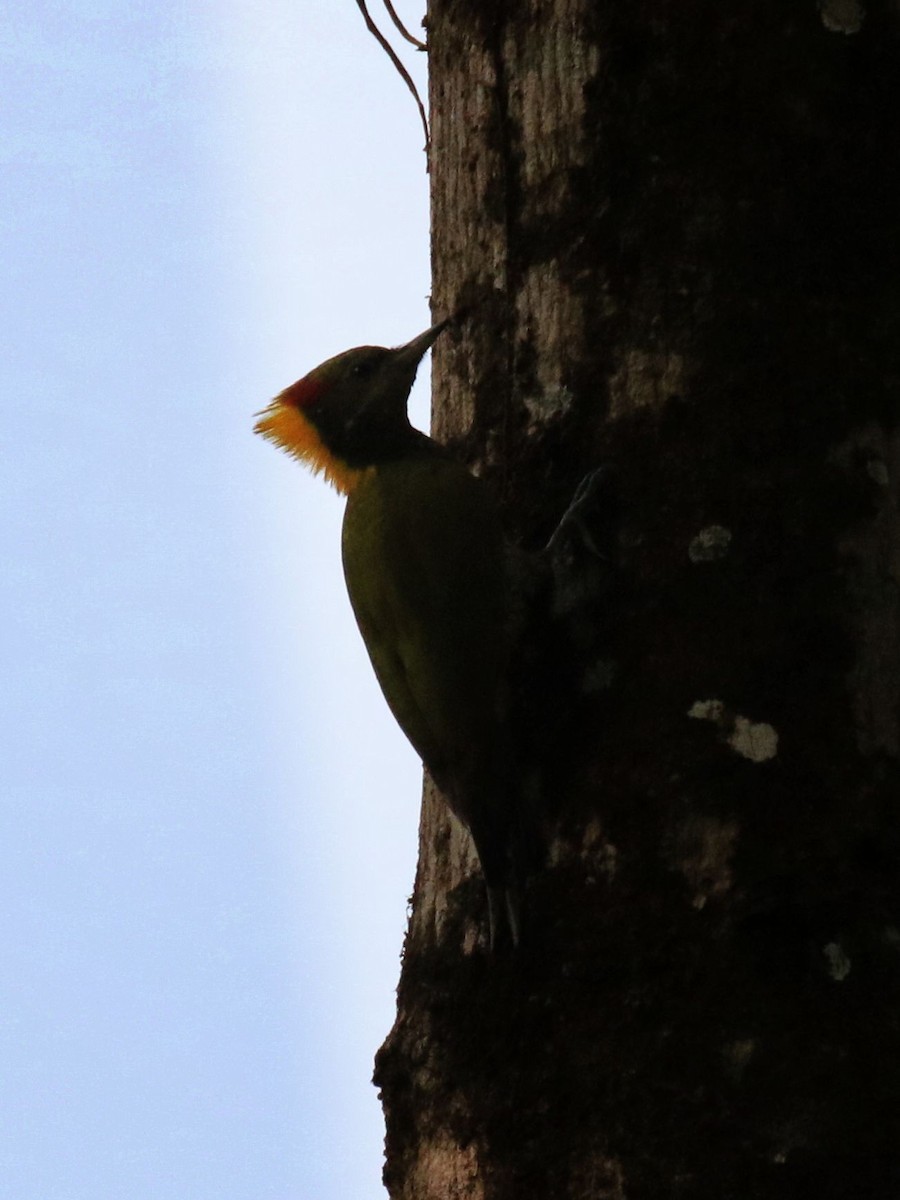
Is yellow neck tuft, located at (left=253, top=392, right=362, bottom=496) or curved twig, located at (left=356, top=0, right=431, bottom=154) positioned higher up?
curved twig, located at (left=356, top=0, right=431, bottom=154)

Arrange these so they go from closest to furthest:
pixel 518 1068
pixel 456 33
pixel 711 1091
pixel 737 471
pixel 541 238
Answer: pixel 711 1091, pixel 518 1068, pixel 737 471, pixel 541 238, pixel 456 33

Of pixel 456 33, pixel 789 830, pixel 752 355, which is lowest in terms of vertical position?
pixel 789 830

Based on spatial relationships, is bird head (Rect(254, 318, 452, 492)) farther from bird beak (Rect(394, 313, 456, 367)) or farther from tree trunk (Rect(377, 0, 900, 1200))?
A: tree trunk (Rect(377, 0, 900, 1200))

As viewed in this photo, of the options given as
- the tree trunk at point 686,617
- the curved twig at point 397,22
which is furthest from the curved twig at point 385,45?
the tree trunk at point 686,617

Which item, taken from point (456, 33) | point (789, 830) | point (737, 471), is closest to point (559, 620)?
point (737, 471)

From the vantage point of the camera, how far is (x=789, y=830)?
2602mm

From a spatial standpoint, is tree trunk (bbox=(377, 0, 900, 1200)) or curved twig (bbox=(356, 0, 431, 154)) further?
curved twig (bbox=(356, 0, 431, 154))

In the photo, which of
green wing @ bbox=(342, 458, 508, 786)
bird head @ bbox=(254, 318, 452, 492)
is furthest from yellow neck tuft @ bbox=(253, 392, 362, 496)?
green wing @ bbox=(342, 458, 508, 786)

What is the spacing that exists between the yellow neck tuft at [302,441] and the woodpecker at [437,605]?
108 millimetres

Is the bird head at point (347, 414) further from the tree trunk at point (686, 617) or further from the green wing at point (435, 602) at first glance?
the tree trunk at point (686, 617)

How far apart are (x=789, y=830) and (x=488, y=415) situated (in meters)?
1.27

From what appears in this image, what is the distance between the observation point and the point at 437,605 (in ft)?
12.4

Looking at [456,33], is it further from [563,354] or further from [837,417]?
[837,417]

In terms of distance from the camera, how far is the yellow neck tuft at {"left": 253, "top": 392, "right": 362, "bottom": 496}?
183 inches
